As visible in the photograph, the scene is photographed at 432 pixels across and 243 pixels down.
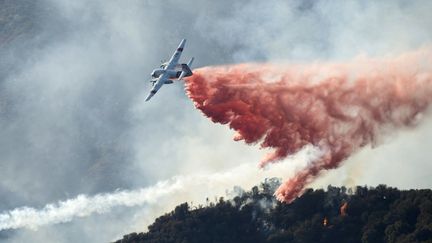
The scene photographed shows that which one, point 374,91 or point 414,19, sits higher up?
point 414,19

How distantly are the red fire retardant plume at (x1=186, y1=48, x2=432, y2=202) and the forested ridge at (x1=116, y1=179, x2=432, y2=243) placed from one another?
29262 millimetres

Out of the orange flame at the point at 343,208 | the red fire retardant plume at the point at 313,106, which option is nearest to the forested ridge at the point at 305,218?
the orange flame at the point at 343,208

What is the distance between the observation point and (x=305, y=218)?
178875mm

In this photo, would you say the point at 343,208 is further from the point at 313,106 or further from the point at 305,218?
the point at 313,106

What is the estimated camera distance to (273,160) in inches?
5650

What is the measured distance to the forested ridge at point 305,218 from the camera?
17312 cm

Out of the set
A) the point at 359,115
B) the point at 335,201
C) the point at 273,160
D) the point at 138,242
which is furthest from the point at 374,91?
the point at 138,242

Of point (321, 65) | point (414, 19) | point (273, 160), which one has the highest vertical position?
point (414, 19)

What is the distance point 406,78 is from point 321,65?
10023 millimetres

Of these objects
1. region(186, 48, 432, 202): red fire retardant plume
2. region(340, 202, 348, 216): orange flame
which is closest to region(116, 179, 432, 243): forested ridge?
region(340, 202, 348, 216): orange flame

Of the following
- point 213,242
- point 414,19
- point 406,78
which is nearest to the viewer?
point 406,78

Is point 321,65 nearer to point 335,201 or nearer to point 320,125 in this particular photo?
point 320,125

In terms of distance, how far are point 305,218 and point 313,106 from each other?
3730 centimetres

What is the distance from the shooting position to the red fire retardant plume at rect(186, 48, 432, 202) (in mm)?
142875
